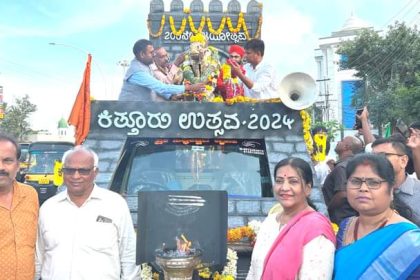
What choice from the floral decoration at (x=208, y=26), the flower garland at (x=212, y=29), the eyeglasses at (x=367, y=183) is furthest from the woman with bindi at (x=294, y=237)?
the flower garland at (x=212, y=29)

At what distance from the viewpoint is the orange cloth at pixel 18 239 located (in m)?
2.80

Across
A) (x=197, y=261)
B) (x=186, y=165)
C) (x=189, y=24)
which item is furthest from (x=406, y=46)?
(x=197, y=261)

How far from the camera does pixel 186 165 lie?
16.2 ft

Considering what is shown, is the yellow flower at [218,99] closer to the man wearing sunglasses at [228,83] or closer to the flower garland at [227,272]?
the man wearing sunglasses at [228,83]

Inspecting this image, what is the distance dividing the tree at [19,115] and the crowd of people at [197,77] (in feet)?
118

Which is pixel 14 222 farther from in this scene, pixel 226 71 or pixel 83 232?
pixel 226 71

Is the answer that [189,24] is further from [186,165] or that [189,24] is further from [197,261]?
[197,261]

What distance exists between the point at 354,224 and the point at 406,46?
25593mm

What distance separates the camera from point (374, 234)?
89.4 inches

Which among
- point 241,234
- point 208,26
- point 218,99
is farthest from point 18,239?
point 208,26

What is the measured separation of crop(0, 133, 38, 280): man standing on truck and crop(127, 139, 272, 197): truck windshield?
184cm

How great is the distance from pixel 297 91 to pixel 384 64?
23.6 m

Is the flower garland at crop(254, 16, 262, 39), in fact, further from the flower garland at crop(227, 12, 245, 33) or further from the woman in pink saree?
the woman in pink saree

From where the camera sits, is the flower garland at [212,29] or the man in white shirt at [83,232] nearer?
the man in white shirt at [83,232]
